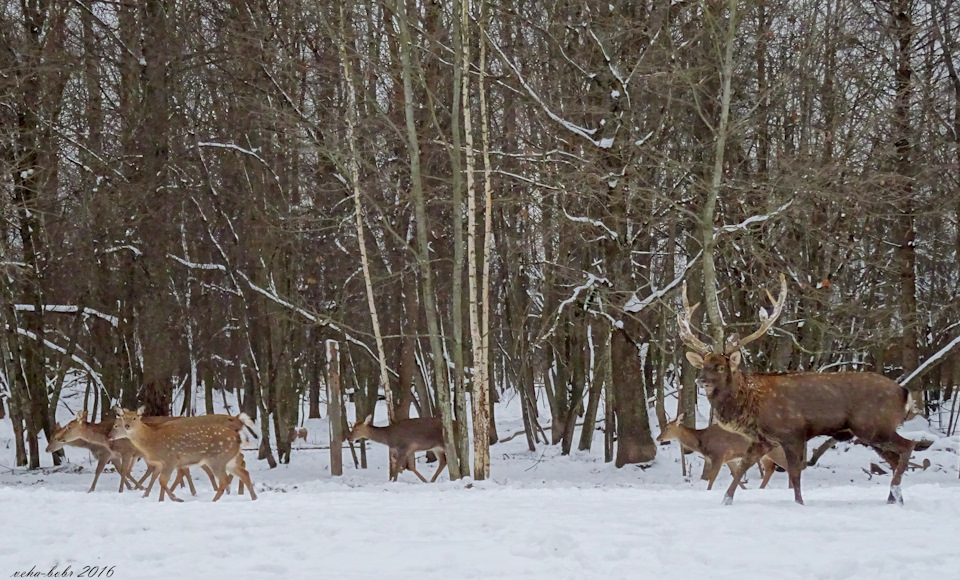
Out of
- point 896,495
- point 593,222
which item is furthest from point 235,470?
point 896,495

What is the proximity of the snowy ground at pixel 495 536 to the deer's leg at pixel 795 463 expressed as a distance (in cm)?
21

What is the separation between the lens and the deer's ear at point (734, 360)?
9.76m

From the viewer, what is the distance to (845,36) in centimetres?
1833

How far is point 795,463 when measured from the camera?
945 cm

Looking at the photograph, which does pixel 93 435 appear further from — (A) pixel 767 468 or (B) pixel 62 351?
(A) pixel 767 468

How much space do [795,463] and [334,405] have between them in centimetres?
1092

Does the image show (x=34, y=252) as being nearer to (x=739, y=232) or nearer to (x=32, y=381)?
(x=32, y=381)

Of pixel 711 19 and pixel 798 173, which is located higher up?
pixel 711 19

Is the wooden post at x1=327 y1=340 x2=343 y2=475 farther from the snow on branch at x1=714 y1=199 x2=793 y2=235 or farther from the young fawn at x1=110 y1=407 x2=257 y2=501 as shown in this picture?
the snow on branch at x1=714 y1=199 x2=793 y2=235

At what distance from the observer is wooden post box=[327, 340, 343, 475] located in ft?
60.8

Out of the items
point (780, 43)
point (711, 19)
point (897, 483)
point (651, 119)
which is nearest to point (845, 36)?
point (780, 43)

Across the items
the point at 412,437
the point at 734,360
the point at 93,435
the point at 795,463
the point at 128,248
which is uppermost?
the point at 128,248

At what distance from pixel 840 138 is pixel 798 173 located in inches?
177

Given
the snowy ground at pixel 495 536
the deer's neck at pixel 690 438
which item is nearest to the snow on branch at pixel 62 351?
the snowy ground at pixel 495 536
